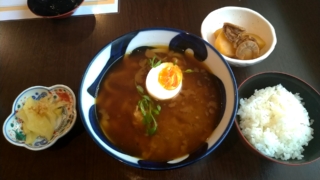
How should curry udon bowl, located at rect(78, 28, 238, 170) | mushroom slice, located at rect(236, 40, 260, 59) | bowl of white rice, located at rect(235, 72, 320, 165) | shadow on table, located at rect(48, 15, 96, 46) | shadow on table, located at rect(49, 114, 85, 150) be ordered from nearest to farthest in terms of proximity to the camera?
curry udon bowl, located at rect(78, 28, 238, 170)
bowl of white rice, located at rect(235, 72, 320, 165)
shadow on table, located at rect(49, 114, 85, 150)
mushroom slice, located at rect(236, 40, 260, 59)
shadow on table, located at rect(48, 15, 96, 46)

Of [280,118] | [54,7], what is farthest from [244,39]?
[54,7]

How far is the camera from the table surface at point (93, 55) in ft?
3.53

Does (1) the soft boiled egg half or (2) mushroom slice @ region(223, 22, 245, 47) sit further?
(2) mushroom slice @ region(223, 22, 245, 47)

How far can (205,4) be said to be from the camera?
159 cm

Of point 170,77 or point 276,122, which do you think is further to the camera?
point 170,77

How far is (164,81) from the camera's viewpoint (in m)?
1.18

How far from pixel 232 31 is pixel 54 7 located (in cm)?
106

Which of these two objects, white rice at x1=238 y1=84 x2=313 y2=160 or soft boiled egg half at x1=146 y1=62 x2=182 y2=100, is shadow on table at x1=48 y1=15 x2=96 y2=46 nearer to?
soft boiled egg half at x1=146 y1=62 x2=182 y2=100

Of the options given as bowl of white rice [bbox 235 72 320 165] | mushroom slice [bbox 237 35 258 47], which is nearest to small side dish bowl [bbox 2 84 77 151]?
bowl of white rice [bbox 235 72 320 165]

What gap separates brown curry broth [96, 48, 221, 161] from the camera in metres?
1.04

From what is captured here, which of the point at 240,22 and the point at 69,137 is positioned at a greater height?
the point at 240,22

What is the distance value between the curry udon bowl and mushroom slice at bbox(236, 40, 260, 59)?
195mm

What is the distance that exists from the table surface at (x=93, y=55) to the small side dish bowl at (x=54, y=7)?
6 cm

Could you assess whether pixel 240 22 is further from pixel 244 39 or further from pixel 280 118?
pixel 280 118
